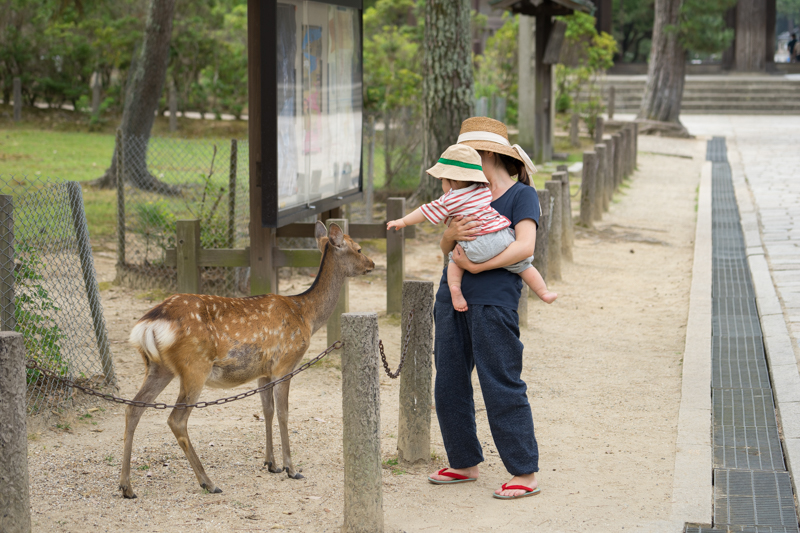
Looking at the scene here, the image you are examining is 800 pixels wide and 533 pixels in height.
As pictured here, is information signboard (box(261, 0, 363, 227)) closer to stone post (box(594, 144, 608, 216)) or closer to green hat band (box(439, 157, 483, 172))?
green hat band (box(439, 157, 483, 172))

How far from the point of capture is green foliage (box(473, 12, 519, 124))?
22484 mm

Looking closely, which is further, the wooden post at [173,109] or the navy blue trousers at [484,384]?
the wooden post at [173,109]

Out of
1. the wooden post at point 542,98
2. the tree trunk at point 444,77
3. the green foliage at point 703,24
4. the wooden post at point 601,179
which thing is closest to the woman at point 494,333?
the tree trunk at point 444,77

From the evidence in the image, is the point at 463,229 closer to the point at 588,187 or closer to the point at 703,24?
the point at 588,187

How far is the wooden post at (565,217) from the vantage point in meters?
10.3

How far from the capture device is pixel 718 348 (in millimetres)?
7008

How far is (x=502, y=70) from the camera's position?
23703mm

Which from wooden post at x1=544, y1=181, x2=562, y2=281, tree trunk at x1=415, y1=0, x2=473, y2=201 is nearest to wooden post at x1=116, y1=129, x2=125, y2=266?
wooden post at x1=544, y1=181, x2=562, y2=281

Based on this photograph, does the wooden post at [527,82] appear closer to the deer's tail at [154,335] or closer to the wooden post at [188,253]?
the wooden post at [188,253]

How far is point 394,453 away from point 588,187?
28.4 feet

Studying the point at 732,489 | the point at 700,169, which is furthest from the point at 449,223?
the point at 700,169

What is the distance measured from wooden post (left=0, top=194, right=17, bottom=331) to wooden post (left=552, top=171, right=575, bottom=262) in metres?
6.43

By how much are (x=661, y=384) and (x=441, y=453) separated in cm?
213

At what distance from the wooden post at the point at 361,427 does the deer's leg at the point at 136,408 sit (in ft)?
3.16
